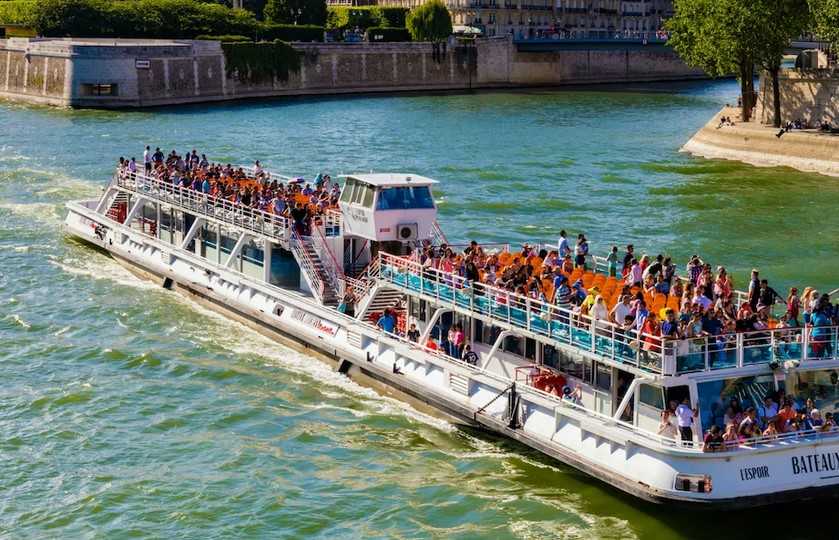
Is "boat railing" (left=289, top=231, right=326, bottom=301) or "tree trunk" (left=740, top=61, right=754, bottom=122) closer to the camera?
"boat railing" (left=289, top=231, right=326, bottom=301)

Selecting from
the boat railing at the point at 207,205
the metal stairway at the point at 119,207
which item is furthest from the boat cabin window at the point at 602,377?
the metal stairway at the point at 119,207

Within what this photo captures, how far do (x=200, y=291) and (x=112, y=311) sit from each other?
254 centimetres

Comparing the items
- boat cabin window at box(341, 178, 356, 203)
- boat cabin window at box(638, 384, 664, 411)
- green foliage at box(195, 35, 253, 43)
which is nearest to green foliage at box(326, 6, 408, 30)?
green foliage at box(195, 35, 253, 43)

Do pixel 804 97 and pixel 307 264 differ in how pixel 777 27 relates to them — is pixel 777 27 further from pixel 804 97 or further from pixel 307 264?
pixel 307 264

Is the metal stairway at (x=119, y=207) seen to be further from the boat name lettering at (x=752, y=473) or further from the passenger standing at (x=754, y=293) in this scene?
the boat name lettering at (x=752, y=473)

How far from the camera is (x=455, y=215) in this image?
52.7 m

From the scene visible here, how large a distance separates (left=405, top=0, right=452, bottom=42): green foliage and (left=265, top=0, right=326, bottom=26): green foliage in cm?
922

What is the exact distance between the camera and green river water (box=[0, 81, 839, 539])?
957 inches

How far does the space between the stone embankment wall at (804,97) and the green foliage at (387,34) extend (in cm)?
5585

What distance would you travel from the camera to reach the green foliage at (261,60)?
105625 mm

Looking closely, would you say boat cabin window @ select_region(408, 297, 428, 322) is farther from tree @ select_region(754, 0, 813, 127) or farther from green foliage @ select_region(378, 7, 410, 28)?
green foliage @ select_region(378, 7, 410, 28)

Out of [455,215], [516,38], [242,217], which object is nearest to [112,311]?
[242,217]

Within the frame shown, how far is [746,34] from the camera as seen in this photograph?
72688 millimetres

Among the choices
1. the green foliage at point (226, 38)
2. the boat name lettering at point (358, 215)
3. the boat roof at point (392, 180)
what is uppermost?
the green foliage at point (226, 38)
